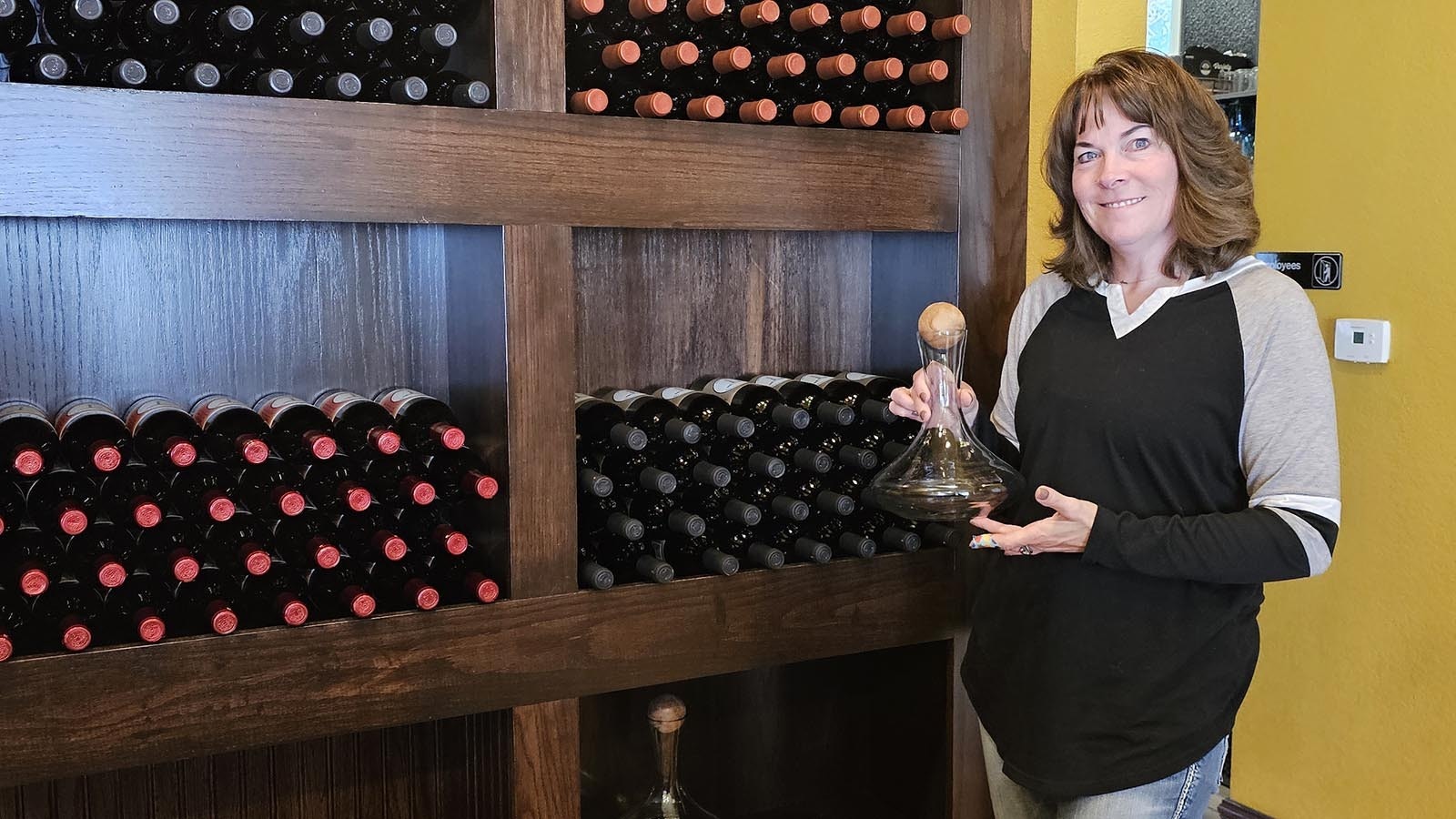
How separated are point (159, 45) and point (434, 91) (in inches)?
12.6

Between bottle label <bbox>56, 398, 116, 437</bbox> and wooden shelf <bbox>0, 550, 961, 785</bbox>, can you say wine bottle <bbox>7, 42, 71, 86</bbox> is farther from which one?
wooden shelf <bbox>0, 550, 961, 785</bbox>

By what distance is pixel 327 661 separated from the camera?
1498 millimetres

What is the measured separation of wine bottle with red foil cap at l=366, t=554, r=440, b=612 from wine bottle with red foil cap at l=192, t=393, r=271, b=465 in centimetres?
21

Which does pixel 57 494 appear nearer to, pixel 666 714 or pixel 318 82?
pixel 318 82

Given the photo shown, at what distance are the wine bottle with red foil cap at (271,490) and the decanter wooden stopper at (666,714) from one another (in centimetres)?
59

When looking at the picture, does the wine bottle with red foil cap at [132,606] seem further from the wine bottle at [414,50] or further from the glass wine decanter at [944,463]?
the glass wine decanter at [944,463]

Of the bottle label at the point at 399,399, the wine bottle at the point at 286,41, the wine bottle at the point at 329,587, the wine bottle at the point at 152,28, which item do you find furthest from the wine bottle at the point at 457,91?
the wine bottle at the point at 329,587

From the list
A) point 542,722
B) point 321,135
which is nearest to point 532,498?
point 542,722

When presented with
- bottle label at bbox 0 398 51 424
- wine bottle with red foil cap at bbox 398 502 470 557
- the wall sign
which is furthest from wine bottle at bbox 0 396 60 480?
the wall sign

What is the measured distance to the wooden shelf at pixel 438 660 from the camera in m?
1.38

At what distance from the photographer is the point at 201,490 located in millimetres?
1489

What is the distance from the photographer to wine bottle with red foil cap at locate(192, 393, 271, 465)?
152cm

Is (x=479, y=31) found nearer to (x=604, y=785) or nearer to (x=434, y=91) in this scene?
(x=434, y=91)

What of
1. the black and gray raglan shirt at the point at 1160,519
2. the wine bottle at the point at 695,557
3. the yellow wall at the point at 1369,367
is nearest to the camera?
the black and gray raglan shirt at the point at 1160,519
